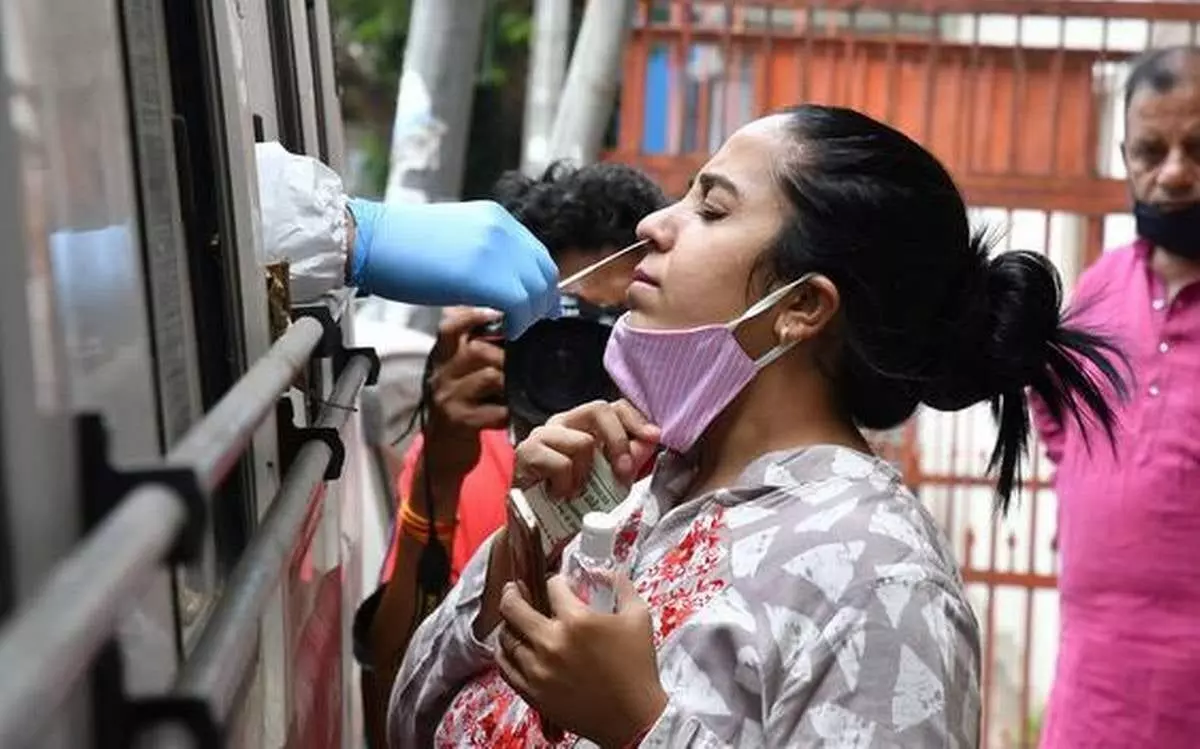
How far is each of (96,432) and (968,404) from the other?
114 centimetres

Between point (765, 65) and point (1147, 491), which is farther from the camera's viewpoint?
point (765, 65)

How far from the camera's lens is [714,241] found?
1919mm

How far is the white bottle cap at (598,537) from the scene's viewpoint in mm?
1718

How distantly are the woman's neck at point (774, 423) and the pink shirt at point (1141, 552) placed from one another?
5.38 ft

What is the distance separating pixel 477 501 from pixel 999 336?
112 cm

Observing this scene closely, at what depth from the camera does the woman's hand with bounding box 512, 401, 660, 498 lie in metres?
1.96

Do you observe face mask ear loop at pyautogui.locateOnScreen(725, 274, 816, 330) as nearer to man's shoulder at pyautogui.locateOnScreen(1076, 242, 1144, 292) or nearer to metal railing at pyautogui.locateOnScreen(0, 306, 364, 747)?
metal railing at pyautogui.locateOnScreen(0, 306, 364, 747)

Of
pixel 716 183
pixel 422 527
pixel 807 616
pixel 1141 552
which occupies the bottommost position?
pixel 1141 552

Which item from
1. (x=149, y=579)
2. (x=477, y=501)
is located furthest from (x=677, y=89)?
(x=149, y=579)

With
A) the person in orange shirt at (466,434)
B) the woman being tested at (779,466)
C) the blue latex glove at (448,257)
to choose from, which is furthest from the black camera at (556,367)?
the woman being tested at (779,466)

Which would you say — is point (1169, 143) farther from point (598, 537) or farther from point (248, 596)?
point (248, 596)

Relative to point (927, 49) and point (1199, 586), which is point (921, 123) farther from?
point (1199, 586)

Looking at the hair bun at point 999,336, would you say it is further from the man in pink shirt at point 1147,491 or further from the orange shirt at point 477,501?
the man in pink shirt at point 1147,491

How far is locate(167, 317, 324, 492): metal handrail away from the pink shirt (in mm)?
2292
